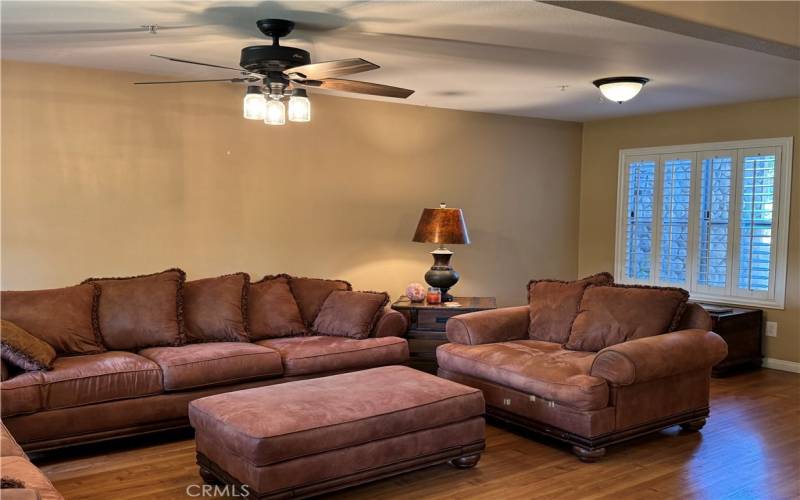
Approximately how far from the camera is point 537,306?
4.81 meters

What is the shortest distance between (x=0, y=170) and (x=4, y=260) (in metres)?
0.58

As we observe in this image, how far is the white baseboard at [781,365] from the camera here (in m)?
5.73

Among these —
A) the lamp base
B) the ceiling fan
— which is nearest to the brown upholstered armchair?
the lamp base

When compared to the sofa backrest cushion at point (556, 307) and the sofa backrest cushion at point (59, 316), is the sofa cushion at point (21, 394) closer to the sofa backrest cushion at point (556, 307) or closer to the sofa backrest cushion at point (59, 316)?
the sofa backrest cushion at point (59, 316)

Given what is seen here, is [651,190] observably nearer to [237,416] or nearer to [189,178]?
[189,178]

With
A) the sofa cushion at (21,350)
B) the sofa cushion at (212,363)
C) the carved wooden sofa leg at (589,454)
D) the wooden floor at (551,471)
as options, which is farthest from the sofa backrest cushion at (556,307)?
the sofa cushion at (21,350)

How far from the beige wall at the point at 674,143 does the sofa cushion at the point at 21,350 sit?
17.3 ft

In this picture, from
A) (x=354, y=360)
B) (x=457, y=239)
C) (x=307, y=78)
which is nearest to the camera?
(x=307, y=78)

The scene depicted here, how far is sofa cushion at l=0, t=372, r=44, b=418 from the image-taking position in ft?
11.1

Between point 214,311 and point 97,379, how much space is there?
101 cm

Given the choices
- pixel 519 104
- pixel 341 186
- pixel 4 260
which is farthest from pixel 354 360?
pixel 519 104

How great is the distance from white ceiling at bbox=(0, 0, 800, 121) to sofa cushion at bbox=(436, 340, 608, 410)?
1.81 m

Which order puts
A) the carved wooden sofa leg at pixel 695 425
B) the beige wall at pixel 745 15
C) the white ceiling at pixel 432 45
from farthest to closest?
1. the carved wooden sofa leg at pixel 695 425
2. the white ceiling at pixel 432 45
3. the beige wall at pixel 745 15

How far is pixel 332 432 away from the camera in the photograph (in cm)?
304
